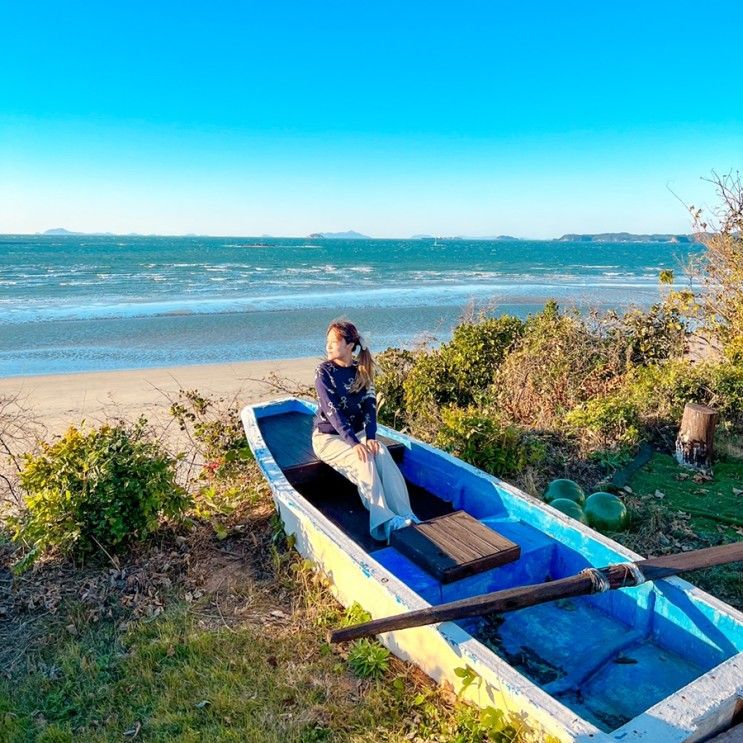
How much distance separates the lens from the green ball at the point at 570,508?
5.20m

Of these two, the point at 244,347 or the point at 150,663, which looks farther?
the point at 244,347

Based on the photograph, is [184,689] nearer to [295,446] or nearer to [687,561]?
[295,446]

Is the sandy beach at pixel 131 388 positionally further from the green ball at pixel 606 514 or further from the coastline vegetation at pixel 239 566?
the green ball at pixel 606 514

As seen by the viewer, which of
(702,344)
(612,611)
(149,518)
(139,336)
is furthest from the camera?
(139,336)

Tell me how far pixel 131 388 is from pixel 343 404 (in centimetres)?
944

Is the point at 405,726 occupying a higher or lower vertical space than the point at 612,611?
lower

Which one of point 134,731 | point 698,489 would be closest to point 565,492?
point 698,489

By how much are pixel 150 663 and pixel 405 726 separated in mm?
1700

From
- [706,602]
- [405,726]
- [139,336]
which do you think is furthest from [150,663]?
[139,336]

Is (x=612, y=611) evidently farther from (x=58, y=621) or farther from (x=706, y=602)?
(x=58, y=621)

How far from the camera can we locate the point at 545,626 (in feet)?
12.6

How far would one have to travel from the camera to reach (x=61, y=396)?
40.8 ft

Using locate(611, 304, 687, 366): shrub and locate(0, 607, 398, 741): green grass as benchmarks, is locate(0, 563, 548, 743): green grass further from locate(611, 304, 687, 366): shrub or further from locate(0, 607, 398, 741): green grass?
locate(611, 304, 687, 366): shrub

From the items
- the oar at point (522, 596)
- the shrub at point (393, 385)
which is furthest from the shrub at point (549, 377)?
the oar at point (522, 596)
